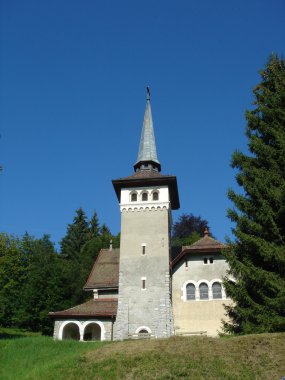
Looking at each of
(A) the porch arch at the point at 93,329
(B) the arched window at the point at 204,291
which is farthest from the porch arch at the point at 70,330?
(B) the arched window at the point at 204,291

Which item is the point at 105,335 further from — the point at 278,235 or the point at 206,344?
the point at 278,235

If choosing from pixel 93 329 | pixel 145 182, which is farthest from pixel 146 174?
pixel 93 329

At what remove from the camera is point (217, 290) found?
29812 millimetres

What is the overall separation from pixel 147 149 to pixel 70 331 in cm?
1553

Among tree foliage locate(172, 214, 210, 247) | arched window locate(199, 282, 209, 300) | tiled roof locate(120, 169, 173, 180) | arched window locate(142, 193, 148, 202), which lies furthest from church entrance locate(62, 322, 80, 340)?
tree foliage locate(172, 214, 210, 247)

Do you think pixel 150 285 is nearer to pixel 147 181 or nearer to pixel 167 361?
pixel 147 181

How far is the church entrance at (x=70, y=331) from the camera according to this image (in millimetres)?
A: 30278

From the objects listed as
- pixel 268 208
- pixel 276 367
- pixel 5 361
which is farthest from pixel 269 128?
pixel 5 361

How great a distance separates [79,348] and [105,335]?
25.1 feet

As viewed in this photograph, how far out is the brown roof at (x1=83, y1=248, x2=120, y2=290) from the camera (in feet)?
107

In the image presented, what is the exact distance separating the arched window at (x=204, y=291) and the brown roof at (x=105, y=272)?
240 inches

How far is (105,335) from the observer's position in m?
29.1

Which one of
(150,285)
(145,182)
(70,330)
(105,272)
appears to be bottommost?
(70,330)

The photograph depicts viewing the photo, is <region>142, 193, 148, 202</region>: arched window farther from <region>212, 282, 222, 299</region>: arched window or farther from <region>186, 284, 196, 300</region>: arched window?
<region>212, 282, 222, 299</region>: arched window
